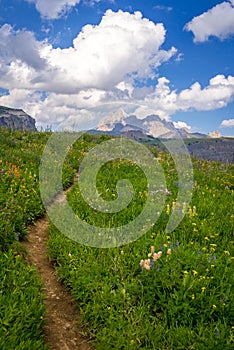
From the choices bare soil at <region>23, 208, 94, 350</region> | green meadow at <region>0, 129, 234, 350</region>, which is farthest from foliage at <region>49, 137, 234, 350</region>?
bare soil at <region>23, 208, 94, 350</region>

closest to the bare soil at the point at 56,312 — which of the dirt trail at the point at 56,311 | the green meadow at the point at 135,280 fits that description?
the dirt trail at the point at 56,311

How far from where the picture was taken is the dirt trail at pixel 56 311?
15.6 feet

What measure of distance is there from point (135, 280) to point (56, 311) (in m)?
1.35

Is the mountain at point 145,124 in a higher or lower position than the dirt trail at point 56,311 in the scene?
higher

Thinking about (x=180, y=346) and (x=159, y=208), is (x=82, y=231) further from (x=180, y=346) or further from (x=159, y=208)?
(x=180, y=346)

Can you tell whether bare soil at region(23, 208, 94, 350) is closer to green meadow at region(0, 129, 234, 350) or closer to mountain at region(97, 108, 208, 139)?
green meadow at region(0, 129, 234, 350)

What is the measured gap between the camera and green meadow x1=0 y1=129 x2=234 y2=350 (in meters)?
4.45

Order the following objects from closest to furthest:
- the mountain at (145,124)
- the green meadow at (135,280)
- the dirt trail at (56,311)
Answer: the green meadow at (135,280) → the dirt trail at (56,311) → the mountain at (145,124)

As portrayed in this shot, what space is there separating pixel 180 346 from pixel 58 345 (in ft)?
5.47

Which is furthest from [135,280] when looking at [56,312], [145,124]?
[145,124]

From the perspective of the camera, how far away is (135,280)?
17.5 ft

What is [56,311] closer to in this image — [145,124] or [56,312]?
[56,312]

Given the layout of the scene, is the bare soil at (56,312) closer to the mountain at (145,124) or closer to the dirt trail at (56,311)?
the dirt trail at (56,311)

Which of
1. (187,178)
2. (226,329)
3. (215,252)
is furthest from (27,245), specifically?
(187,178)
